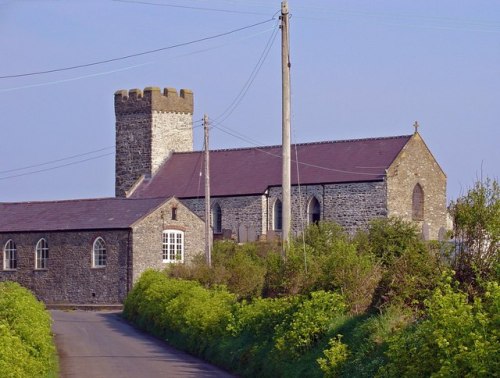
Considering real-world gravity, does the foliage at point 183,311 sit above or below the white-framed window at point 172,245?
below

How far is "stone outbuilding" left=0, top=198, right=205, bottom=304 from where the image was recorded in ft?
163

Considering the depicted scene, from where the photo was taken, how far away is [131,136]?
74000mm

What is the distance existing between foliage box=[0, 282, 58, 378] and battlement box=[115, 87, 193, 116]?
156 feet

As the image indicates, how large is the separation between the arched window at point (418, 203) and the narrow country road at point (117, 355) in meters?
29.9

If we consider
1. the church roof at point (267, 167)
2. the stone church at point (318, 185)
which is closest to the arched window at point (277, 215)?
the stone church at point (318, 185)

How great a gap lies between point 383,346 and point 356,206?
45008 millimetres

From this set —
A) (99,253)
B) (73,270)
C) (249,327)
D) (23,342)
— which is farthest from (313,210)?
(23,342)

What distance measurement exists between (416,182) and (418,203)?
1.35 meters

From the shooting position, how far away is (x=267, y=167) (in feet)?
214

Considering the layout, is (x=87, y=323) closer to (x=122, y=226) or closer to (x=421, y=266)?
(x=122, y=226)

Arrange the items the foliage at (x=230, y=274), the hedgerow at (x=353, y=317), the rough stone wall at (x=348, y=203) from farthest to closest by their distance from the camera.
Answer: the rough stone wall at (x=348, y=203), the foliage at (x=230, y=274), the hedgerow at (x=353, y=317)

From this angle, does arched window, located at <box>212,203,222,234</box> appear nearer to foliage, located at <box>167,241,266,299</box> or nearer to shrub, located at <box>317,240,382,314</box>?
foliage, located at <box>167,241,266,299</box>

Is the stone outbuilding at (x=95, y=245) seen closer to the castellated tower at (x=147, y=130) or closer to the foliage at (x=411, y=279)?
the castellated tower at (x=147, y=130)

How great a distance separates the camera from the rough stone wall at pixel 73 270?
4975 cm
